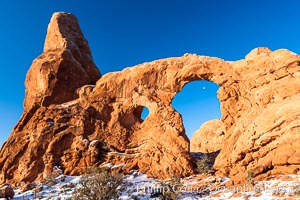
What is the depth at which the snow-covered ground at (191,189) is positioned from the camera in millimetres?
21828

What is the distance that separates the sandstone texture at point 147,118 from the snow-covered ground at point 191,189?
171 centimetres

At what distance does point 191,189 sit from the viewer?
27391 millimetres

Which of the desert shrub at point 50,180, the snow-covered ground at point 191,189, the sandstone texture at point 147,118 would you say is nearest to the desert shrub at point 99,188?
the snow-covered ground at point 191,189

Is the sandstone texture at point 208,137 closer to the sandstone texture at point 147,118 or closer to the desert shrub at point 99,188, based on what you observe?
the sandstone texture at point 147,118

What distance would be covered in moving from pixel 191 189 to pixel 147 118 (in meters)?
10.9

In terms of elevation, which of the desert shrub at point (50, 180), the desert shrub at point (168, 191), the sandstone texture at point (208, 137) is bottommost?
the desert shrub at point (168, 191)

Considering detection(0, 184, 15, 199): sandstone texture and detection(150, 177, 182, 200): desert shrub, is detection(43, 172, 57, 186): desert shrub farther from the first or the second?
detection(150, 177, 182, 200): desert shrub

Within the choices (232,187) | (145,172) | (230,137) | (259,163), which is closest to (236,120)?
(230,137)

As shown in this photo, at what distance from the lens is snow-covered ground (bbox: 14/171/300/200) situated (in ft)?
71.6

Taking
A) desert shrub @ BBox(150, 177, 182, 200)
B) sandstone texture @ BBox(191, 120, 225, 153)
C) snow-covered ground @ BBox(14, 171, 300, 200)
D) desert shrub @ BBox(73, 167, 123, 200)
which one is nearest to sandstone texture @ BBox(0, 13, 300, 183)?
snow-covered ground @ BBox(14, 171, 300, 200)

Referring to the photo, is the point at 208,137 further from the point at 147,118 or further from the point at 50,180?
the point at 50,180

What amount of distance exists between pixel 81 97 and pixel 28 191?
12.7 m

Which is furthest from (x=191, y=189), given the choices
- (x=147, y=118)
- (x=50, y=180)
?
(x=50, y=180)

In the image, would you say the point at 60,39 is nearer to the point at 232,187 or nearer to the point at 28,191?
the point at 28,191
